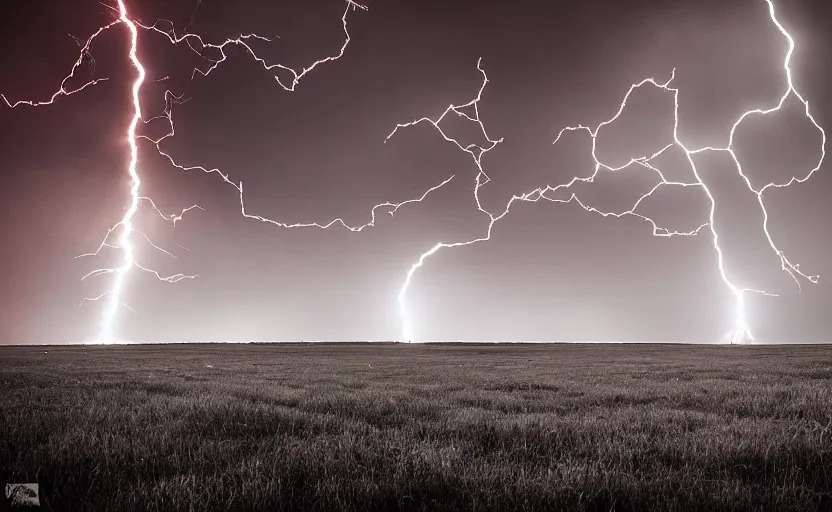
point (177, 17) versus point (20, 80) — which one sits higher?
point (177, 17)

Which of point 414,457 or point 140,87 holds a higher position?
point 140,87

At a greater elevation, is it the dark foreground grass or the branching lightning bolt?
the branching lightning bolt

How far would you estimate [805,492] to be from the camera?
2.94 m

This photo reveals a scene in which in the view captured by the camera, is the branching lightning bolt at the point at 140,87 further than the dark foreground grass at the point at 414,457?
Yes

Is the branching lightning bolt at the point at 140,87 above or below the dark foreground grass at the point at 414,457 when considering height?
above

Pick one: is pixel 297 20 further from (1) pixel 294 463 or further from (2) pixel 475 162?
(1) pixel 294 463

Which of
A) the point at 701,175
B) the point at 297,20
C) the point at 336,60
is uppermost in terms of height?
the point at 297,20

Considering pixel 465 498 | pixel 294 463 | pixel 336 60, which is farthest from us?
pixel 336 60

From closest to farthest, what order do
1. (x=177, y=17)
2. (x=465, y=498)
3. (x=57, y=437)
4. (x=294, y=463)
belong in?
(x=465, y=498)
(x=294, y=463)
(x=57, y=437)
(x=177, y=17)

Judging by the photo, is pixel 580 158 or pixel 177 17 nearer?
pixel 177 17

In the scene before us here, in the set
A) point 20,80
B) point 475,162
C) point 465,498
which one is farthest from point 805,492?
point 20,80

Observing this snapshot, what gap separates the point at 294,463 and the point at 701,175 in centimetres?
4809

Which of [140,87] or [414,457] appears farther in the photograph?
[140,87]

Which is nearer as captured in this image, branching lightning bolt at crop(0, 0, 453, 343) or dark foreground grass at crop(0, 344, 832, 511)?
dark foreground grass at crop(0, 344, 832, 511)
